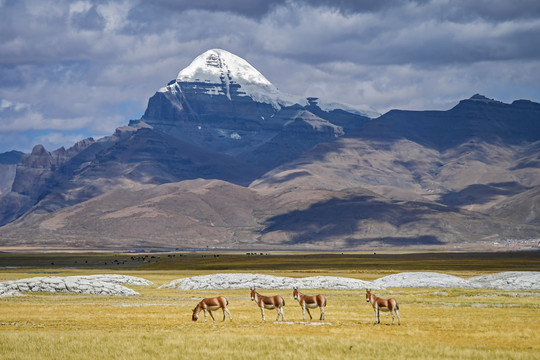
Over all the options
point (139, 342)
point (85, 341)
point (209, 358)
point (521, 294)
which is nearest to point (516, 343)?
point (209, 358)

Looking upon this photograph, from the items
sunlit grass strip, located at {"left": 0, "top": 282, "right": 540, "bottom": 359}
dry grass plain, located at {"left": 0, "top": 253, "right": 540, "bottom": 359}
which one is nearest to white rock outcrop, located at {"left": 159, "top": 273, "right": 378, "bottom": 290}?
dry grass plain, located at {"left": 0, "top": 253, "right": 540, "bottom": 359}

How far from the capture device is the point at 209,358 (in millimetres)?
33688

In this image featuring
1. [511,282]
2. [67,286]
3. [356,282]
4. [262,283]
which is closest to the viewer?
[67,286]

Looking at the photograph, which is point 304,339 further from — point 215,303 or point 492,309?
point 492,309

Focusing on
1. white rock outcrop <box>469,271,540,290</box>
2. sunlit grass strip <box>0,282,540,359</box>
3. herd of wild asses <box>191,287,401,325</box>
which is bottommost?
white rock outcrop <box>469,271,540,290</box>

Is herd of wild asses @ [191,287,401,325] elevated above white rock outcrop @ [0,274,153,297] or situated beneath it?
elevated above

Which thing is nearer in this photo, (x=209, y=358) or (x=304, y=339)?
(x=209, y=358)

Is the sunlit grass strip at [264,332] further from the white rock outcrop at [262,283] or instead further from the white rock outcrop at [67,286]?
the white rock outcrop at [262,283]

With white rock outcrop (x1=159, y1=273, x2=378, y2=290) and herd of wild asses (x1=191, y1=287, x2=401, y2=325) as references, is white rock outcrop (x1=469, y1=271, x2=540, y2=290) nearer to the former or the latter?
white rock outcrop (x1=159, y1=273, x2=378, y2=290)

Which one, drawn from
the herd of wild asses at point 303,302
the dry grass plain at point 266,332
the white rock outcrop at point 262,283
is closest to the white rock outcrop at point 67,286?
the white rock outcrop at point 262,283

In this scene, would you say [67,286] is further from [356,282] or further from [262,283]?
[356,282]

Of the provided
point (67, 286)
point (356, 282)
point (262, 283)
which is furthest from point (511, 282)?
point (67, 286)

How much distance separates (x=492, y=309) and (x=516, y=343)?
19691 millimetres

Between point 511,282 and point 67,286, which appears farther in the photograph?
point 511,282
